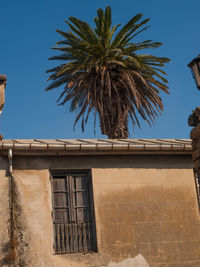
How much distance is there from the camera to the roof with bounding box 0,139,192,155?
10891 mm

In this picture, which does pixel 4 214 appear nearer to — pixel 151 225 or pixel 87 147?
pixel 87 147

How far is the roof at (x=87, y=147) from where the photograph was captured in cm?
1089

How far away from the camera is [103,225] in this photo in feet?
35.9

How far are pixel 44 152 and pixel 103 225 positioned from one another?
94.2 inches

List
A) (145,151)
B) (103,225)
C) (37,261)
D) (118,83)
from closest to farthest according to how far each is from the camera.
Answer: (37,261) < (103,225) < (145,151) < (118,83)

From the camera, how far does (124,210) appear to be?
11.2 meters

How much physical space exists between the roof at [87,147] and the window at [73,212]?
649mm

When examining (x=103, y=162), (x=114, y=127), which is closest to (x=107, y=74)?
(x=114, y=127)

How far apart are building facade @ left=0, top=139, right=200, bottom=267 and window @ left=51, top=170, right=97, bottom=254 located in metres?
0.02

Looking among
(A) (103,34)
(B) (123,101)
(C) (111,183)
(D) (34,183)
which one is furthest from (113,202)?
(A) (103,34)

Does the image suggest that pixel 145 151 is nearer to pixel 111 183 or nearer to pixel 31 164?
pixel 111 183

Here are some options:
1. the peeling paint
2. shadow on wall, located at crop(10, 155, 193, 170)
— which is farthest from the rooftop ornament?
the peeling paint

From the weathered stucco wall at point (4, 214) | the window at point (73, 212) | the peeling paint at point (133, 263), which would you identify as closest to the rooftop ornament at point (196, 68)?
the window at point (73, 212)

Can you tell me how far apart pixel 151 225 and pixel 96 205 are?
5.00 ft
